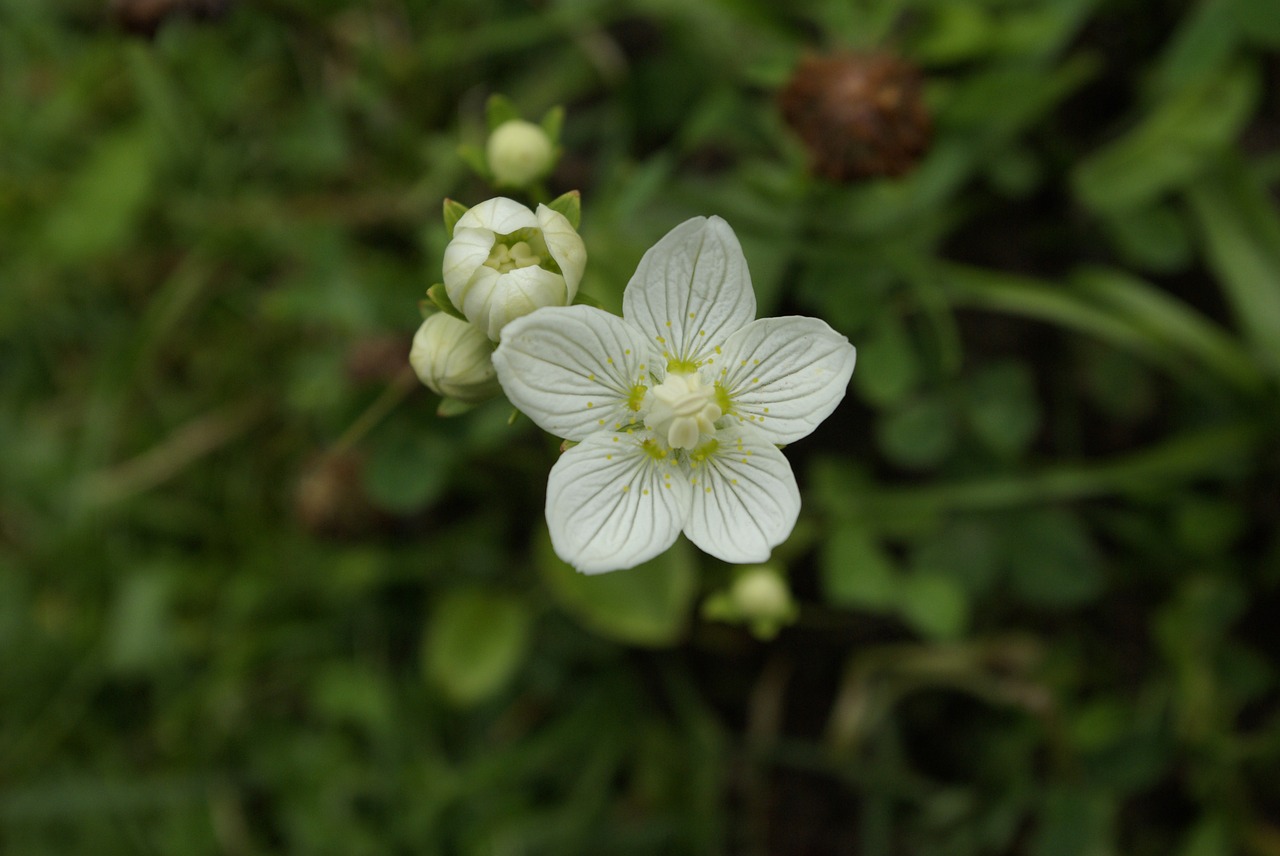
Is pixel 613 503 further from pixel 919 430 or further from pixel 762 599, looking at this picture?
pixel 919 430

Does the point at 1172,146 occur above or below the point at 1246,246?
above

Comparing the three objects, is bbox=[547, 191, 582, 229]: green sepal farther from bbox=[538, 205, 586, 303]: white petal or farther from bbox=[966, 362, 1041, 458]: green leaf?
bbox=[966, 362, 1041, 458]: green leaf

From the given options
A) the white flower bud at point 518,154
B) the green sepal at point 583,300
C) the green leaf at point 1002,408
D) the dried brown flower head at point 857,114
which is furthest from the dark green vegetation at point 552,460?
the green sepal at point 583,300

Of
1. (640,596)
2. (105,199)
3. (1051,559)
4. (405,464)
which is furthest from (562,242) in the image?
(105,199)

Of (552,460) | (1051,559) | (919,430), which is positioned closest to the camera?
(919,430)

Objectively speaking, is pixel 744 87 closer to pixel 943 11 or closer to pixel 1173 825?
pixel 943 11

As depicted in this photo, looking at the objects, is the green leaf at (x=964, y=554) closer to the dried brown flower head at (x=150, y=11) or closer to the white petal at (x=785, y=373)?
the white petal at (x=785, y=373)
